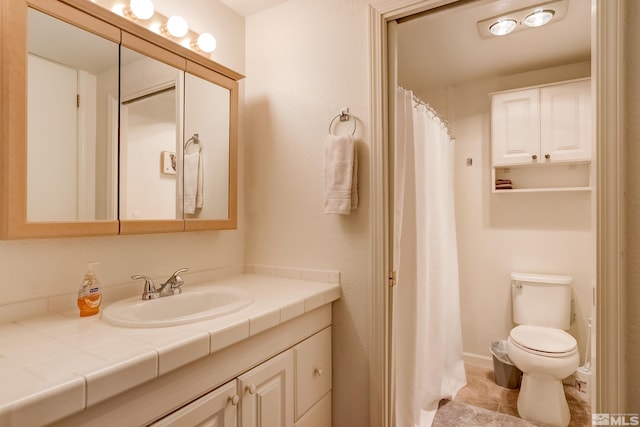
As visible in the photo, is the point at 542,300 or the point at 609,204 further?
the point at 542,300

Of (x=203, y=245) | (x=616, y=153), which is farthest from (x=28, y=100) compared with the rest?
(x=616, y=153)

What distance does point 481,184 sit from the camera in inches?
109

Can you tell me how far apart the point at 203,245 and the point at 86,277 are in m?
0.59

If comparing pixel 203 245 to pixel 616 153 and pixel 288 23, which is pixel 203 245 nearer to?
pixel 288 23

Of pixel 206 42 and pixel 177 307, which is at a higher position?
pixel 206 42

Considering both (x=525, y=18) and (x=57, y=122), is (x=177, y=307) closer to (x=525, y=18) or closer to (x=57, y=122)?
(x=57, y=122)

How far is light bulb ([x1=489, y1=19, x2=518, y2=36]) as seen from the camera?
6.29 ft

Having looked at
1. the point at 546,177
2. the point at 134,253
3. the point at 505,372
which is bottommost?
the point at 505,372

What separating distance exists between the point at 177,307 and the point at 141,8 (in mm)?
1246

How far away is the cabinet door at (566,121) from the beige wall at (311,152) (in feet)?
5.52

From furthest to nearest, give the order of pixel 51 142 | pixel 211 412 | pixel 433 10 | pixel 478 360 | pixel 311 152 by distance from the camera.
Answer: pixel 478 360 < pixel 311 152 < pixel 433 10 < pixel 51 142 < pixel 211 412

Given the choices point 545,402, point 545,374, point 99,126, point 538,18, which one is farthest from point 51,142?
point 545,402

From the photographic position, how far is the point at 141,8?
4.49 ft

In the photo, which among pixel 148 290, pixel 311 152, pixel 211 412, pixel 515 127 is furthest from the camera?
pixel 515 127
